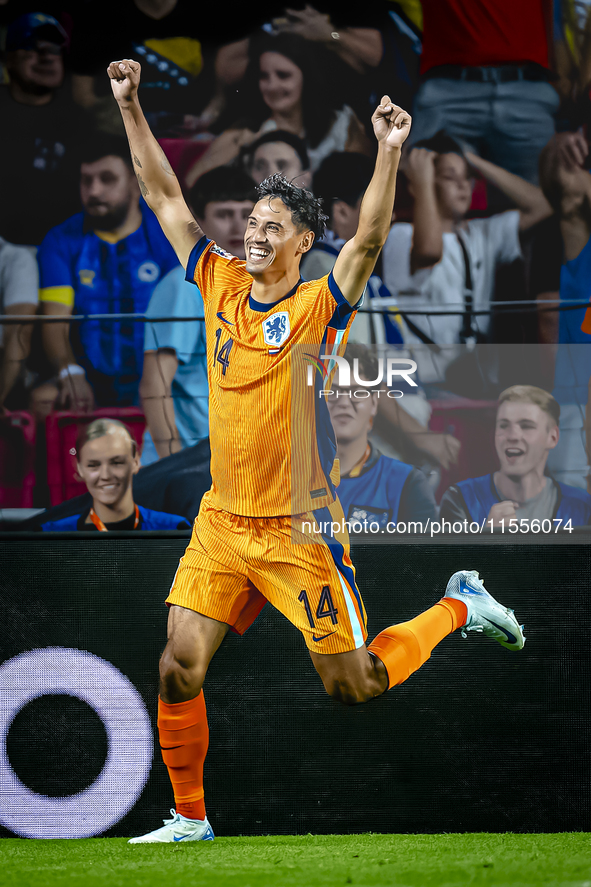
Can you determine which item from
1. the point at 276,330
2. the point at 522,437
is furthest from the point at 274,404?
the point at 522,437

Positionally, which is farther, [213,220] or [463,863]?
[213,220]

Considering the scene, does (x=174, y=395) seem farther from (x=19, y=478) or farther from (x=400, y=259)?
(x=400, y=259)

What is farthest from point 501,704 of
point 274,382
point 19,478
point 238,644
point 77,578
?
point 19,478

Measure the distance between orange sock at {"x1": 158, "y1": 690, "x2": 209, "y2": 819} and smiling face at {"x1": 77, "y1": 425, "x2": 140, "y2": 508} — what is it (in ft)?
2.58

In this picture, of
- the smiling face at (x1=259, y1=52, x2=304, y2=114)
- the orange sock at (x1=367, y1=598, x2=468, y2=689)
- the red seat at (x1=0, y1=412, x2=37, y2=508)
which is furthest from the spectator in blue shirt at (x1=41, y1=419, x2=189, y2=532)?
the smiling face at (x1=259, y1=52, x2=304, y2=114)

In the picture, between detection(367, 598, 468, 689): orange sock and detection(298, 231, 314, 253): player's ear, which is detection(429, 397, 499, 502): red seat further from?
detection(298, 231, 314, 253): player's ear

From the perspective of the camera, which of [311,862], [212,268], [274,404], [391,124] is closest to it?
[311,862]

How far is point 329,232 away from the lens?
2.98 metres

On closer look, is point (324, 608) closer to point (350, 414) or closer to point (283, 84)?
point (350, 414)

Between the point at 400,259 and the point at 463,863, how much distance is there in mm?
2021

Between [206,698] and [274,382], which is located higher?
[274,382]

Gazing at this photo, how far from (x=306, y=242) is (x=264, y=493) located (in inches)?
35.3

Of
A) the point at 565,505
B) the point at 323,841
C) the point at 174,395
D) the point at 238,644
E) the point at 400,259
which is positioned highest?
the point at 400,259

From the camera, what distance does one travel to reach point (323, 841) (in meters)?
2.88
